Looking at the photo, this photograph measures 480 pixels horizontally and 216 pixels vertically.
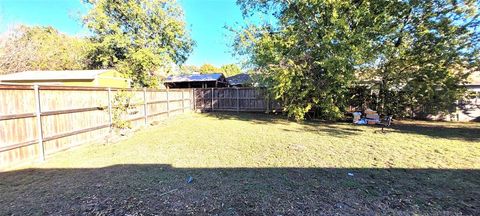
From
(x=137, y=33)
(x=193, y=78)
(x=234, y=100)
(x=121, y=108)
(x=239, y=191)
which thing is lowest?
(x=239, y=191)

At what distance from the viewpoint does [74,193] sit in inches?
127

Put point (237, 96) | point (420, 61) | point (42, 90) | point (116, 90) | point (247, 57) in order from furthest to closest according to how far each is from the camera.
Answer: point (237, 96) → point (247, 57) → point (420, 61) → point (116, 90) → point (42, 90)

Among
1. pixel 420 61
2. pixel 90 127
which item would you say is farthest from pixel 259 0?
pixel 90 127

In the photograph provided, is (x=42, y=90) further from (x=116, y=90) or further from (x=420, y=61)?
(x=420, y=61)

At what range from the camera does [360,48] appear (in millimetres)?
8734

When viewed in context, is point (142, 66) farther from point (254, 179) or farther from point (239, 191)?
point (239, 191)

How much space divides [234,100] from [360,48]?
27.9ft

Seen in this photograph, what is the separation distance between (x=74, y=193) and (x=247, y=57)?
9.75 metres

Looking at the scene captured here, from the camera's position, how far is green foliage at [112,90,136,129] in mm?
7362

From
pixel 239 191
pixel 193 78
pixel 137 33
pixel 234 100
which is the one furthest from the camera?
pixel 193 78

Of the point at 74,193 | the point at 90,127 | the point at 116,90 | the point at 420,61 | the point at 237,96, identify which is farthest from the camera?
the point at 237,96

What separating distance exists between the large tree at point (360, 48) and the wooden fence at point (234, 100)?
3.27m

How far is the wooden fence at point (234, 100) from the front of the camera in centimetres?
1412

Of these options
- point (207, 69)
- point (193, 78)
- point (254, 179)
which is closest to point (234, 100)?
point (193, 78)
